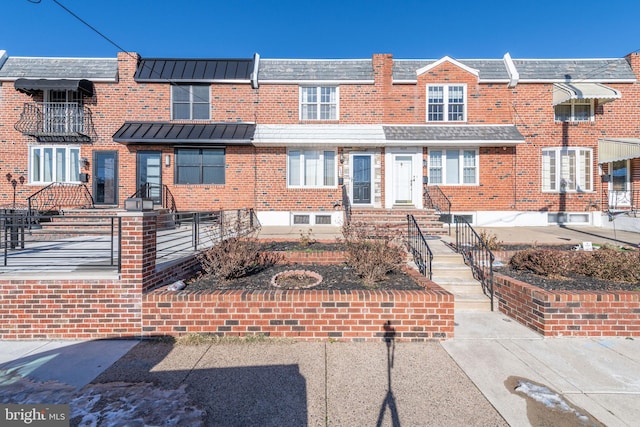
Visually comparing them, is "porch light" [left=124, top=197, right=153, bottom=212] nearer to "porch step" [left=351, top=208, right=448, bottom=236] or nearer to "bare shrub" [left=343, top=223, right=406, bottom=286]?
"bare shrub" [left=343, top=223, right=406, bottom=286]

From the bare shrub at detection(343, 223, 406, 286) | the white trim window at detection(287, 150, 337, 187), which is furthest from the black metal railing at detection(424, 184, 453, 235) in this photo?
the bare shrub at detection(343, 223, 406, 286)

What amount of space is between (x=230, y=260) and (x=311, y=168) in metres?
8.18

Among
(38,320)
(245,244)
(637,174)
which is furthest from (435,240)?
(637,174)

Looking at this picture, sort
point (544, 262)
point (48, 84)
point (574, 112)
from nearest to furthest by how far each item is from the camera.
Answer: point (544, 262) < point (48, 84) < point (574, 112)

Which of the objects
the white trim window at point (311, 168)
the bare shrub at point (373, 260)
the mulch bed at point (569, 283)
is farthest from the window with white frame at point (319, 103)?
the mulch bed at point (569, 283)

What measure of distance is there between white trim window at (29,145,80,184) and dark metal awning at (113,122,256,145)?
2.82m

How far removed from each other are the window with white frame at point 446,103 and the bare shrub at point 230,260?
10.7m

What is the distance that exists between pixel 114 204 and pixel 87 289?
9.92 metres

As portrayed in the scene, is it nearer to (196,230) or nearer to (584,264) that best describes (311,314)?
(196,230)

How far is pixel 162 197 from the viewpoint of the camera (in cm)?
1230

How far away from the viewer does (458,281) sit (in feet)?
19.3

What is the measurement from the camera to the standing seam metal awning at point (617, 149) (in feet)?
37.2

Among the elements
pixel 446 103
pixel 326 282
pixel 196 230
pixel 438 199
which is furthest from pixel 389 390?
pixel 446 103

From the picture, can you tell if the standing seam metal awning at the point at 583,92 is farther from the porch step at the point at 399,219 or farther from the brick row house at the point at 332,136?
the porch step at the point at 399,219
